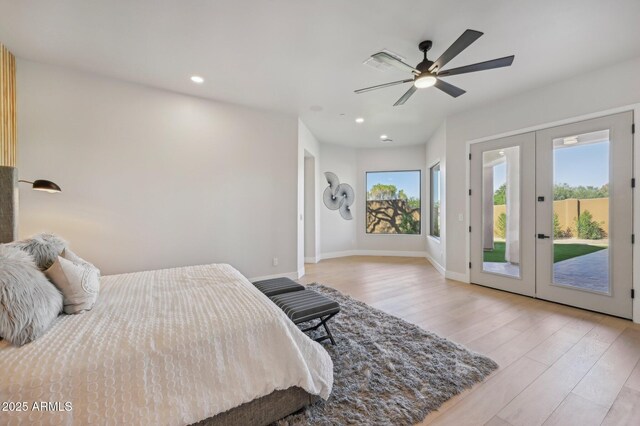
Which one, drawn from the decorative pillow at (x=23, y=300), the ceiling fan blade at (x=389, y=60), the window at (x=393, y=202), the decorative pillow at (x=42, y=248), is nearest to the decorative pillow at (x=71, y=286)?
the decorative pillow at (x=23, y=300)

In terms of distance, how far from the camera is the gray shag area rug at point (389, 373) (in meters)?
1.48

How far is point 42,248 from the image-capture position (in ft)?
5.73

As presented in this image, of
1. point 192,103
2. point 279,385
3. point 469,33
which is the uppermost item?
point 192,103

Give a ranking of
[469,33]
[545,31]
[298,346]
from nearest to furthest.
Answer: [298,346] → [469,33] → [545,31]

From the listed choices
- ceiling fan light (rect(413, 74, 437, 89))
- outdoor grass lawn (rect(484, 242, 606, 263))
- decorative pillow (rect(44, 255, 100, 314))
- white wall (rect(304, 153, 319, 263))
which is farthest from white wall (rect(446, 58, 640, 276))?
decorative pillow (rect(44, 255, 100, 314))

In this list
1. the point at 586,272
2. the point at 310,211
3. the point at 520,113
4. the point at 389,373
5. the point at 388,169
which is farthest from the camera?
the point at 388,169

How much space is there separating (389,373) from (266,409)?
953mm

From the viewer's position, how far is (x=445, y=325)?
263 cm

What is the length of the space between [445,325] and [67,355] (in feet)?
9.73

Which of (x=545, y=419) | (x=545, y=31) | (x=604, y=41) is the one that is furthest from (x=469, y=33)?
(x=545, y=419)

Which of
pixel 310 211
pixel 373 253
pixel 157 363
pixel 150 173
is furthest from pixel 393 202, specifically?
pixel 157 363

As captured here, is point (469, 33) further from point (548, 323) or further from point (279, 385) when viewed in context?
point (548, 323)

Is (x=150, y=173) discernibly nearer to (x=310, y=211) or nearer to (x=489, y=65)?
(x=310, y=211)

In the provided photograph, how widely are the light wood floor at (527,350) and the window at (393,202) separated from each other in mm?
2571
